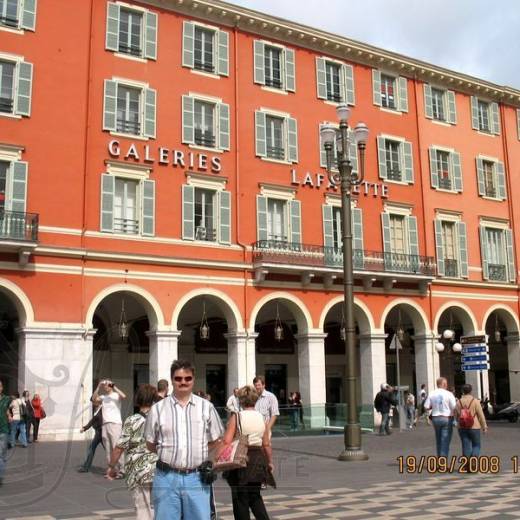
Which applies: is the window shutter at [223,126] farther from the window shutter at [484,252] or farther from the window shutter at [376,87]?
the window shutter at [484,252]

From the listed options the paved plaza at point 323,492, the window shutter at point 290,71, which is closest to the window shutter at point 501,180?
the window shutter at point 290,71

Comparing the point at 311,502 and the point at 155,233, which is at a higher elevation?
the point at 155,233

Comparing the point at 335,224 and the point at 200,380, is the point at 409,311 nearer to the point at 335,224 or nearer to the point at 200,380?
the point at 335,224

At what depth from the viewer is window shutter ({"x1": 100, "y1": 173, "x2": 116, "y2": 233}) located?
78.1ft

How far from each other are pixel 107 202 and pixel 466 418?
14.3 m

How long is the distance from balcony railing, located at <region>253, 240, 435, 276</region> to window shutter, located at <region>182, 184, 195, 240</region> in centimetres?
249

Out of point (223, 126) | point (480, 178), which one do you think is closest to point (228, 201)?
point (223, 126)

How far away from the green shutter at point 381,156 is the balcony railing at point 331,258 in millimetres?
3427

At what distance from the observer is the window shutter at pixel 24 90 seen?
75.3 feet

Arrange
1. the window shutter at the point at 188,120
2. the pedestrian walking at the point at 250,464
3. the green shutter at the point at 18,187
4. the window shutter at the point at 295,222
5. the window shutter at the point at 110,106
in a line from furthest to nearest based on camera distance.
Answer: the window shutter at the point at 295,222
the window shutter at the point at 188,120
the window shutter at the point at 110,106
the green shutter at the point at 18,187
the pedestrian walking at the point at 250,464

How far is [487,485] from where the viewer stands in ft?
38.3

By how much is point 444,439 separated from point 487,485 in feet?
8.42

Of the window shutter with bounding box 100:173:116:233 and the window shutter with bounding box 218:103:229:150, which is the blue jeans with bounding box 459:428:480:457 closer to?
the window shutter with bounding box 100:173:116:233

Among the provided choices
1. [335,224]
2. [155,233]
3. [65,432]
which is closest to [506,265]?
[335,224]
